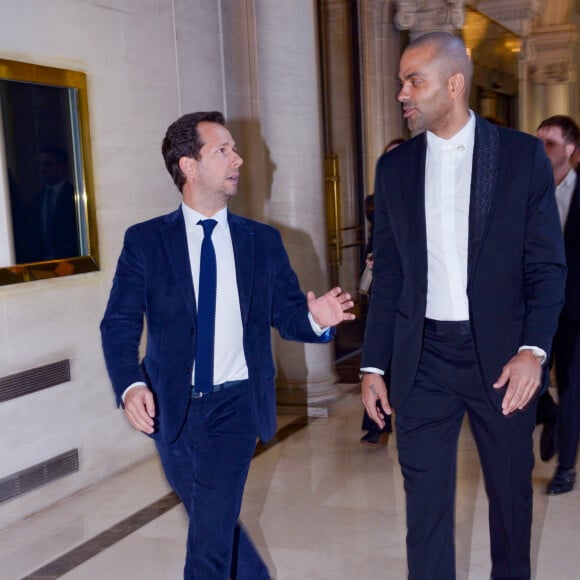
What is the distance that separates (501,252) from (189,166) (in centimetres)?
103

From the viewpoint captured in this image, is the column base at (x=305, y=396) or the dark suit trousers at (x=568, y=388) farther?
the column base at (x=305, y=396)

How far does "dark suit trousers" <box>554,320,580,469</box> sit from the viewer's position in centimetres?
483

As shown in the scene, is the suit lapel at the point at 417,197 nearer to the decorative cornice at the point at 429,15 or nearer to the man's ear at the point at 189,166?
the man's ear at the point at 189,166

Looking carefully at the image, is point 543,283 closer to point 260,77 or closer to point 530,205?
point 530,205

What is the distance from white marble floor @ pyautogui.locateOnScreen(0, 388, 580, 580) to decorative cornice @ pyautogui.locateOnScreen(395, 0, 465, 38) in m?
6.21

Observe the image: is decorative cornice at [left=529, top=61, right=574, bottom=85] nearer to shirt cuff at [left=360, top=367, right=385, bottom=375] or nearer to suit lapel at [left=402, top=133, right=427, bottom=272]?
suit lapel at [left=402, top=133, right=427, bottom=272]

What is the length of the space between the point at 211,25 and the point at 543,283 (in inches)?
181

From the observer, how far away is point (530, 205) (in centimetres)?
284

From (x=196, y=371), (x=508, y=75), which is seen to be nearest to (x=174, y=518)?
(x=196, y=371)

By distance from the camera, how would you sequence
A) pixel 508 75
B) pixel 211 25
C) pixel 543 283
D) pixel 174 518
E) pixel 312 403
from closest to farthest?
pixel 543 283
pixel 174 518
pixel 211 25
pixel 312 403
pixel 508 75

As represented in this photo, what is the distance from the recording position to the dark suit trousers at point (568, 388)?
4.83 meters

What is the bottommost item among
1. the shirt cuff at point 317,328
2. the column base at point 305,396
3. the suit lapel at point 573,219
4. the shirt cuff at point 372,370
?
the column base at point 305,396

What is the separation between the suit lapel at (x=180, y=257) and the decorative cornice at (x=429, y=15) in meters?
8.33

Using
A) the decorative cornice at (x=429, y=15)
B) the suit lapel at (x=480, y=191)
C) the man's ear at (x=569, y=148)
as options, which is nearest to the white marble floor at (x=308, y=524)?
the suit lapel at (x=480, y=191)
